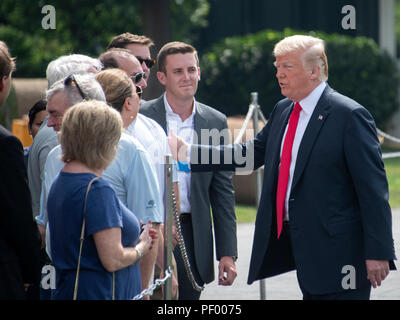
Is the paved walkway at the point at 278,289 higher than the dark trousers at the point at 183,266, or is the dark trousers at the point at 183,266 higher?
the dark trousers at the point at 183,266

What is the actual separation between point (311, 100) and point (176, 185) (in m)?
0.94

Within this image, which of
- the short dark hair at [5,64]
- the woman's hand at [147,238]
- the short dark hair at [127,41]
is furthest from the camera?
the short dark hair at [127,41]

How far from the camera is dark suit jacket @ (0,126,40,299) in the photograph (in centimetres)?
356

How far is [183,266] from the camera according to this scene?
5285mm

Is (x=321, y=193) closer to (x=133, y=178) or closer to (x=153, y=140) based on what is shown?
(x=153, y=140)

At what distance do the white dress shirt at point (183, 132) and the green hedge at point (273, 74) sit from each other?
572 inches

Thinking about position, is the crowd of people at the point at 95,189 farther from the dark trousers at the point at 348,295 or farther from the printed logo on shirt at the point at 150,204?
the dark trousers at the point at 348,295

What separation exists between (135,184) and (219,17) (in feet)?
77.2

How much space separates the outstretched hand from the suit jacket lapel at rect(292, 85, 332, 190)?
822 mm

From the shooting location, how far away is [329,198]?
4.43m

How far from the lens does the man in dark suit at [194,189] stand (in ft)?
17.3

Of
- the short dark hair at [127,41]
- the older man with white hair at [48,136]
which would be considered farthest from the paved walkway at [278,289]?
the older man with white hair at [48,136]
